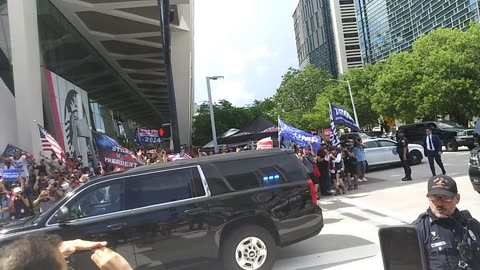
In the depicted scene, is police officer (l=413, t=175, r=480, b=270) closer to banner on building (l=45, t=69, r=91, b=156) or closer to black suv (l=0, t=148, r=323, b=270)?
black suv (l=0, t=148, r=323, b=270)

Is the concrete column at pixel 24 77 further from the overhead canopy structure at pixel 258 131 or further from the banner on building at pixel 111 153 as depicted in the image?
the overhead canopy structure at pixel 258 131

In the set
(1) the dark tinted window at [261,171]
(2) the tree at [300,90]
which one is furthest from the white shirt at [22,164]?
(2) the tree at [300,90]

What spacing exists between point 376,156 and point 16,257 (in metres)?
18.5

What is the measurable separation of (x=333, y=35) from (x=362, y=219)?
403ft

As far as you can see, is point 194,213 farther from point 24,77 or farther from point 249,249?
point 24,77

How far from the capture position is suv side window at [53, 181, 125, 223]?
6.07 meters

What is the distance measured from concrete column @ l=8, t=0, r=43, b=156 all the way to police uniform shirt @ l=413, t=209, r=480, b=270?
17.4 meters

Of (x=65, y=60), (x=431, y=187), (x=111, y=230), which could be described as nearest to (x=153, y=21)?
(x=65, y=60)

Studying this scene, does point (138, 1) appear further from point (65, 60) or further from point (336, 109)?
point (336, 109)

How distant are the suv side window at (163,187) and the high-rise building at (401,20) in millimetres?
49058

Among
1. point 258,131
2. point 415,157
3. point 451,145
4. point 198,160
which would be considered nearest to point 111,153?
point 198,160

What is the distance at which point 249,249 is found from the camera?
255 inches

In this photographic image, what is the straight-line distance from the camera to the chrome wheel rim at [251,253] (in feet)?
21.0

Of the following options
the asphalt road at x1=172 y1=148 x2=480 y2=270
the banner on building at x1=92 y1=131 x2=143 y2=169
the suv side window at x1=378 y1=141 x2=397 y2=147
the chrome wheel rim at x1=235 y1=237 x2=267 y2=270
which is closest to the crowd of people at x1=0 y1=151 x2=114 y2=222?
the banner on building at x1=92 y1=131 x2=143 y2=169
